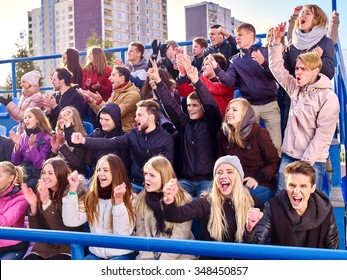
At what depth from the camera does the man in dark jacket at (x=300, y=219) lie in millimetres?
3186

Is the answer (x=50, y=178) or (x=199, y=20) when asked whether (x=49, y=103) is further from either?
(x=199, y=20)

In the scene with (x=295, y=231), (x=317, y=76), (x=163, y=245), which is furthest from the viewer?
(x=317, y=76)

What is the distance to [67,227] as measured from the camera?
386cm

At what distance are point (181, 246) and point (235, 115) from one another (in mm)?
2174

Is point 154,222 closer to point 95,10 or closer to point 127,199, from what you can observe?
point 127,199

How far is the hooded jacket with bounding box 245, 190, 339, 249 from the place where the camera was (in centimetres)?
318

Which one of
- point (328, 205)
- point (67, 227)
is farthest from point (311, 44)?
point (67, 227)

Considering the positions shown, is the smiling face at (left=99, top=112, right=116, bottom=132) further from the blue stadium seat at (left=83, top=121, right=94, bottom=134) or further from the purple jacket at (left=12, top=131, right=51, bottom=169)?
the blue stadium seat at (left=83, top=121, right=94, bottom=134)

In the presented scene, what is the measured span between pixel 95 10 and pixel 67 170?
76.4m

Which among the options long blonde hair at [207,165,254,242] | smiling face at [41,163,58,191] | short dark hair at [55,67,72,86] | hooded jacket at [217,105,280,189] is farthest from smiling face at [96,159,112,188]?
short dark hair at [55,67,72,86]

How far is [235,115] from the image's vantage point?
407cm

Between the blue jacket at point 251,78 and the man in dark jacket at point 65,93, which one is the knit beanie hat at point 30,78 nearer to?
the man in dark jacket at point 65,93

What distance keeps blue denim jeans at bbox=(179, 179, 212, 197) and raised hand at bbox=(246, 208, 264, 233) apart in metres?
1.08
